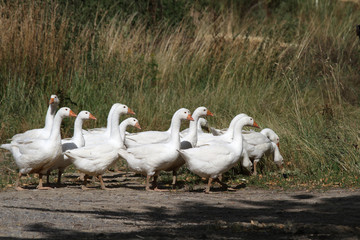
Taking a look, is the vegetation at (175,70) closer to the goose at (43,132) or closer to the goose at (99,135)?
the goose at (43,132)

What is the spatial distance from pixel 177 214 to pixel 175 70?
8.36 m

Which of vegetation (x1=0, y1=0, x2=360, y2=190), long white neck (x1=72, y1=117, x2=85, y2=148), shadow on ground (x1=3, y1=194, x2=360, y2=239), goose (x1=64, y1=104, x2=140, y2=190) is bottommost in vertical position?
shadow on ground (x1=3, y1=194, x2=360, y2=239)

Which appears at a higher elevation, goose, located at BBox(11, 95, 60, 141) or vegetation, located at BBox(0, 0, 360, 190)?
vegetation, located at BBox(0, 0, 360, 190)

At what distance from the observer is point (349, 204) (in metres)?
7.19

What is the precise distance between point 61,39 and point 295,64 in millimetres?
5327

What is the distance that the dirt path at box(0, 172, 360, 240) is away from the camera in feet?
18.1

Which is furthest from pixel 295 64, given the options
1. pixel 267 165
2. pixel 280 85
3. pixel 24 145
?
pixel 24 145

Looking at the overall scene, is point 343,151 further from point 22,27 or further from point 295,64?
point 22,27

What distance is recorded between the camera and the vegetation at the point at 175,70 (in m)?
12.0

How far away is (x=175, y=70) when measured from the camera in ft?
48.9

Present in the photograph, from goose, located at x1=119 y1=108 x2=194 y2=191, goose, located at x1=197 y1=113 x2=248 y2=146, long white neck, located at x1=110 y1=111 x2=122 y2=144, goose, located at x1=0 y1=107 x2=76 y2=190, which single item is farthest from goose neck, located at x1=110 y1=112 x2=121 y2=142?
goose, located at x1=197 y1=113 x2=248 y2=146

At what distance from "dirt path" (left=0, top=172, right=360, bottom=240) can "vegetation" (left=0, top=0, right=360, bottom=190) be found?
6.16ft

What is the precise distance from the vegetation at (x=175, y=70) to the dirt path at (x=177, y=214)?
6.16ft

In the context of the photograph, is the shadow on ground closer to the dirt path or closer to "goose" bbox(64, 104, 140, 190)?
the dirt path
